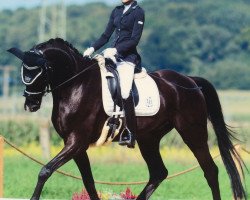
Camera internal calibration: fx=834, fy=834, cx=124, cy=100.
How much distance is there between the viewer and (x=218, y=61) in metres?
98.1

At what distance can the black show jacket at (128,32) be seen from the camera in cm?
1002

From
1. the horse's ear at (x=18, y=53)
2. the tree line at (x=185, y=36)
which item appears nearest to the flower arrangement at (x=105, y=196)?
the horse's ear at (x=18, y=53)

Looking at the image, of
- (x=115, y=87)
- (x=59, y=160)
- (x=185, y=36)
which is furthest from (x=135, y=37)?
(x=185, y=36)

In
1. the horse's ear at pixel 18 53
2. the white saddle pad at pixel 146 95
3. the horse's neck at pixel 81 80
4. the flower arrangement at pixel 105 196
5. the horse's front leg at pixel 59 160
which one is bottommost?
the flower arrangement at pixel 105 196

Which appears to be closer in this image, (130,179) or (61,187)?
(61,187)

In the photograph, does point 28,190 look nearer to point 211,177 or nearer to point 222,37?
point 211,177

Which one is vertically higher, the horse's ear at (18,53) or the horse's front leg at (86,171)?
the horse's ear at (18,53)

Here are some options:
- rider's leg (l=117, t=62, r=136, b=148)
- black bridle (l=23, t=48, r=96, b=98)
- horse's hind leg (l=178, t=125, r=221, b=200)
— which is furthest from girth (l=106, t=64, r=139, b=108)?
horse's hind leg (l=178, t=125, r=221, b=200)

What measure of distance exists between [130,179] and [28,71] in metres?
8.77

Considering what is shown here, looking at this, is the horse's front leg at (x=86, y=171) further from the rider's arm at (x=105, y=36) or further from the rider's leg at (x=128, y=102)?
the rider's arm at (x=105, y=36)

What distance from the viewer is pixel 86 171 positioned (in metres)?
10.1

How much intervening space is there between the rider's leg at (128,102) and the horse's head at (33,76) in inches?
38.7

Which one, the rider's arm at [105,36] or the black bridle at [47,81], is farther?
the rider's arm at [105,36]

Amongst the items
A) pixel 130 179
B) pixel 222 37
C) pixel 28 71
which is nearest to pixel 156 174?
pixel 28 71
